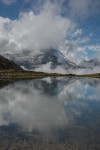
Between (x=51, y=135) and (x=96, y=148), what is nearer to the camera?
(x=96, y=148)

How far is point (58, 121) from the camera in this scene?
3244cm

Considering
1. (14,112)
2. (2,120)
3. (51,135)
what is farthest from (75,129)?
(14,112)

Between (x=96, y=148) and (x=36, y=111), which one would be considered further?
(x=36, y=111)

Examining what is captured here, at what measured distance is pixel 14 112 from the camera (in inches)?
1483

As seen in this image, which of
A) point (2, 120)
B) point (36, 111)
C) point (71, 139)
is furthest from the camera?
point (36, 111)

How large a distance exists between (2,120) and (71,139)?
35.0 feet

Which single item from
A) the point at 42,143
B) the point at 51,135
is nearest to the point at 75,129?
the point at 51,135

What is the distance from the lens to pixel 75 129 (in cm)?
2827

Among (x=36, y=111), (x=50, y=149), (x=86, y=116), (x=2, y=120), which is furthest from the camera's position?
(x=36, y=111)

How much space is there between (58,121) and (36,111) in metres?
8.02

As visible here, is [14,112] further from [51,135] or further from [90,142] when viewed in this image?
[90,142]

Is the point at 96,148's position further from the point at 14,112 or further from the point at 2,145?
the point at 14,112

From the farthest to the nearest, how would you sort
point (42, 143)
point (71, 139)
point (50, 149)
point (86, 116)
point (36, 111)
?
1. point (36, 111)
2. point (86, 116)
3. point (71, 139)
4. point (42, 143)
5. point (50, 149)

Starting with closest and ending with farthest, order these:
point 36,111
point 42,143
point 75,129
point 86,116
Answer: point 42,143
point 75,129
point 86,116
point 36,111
